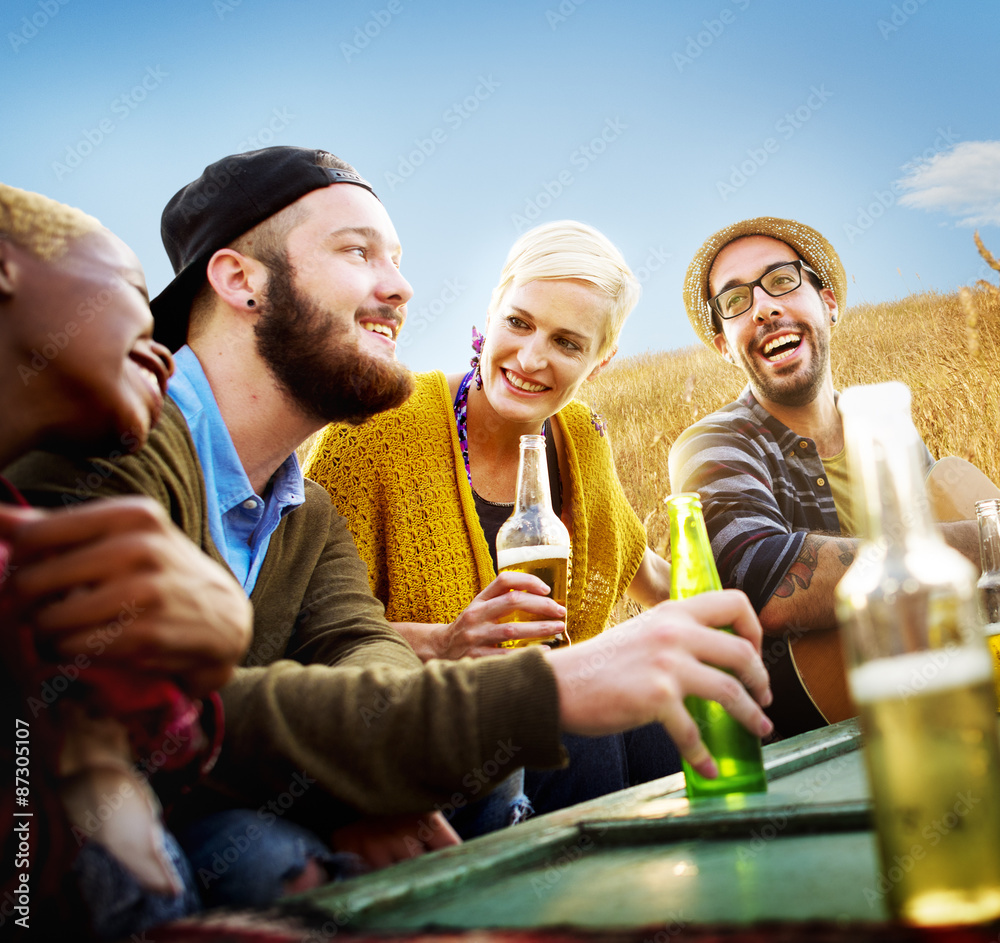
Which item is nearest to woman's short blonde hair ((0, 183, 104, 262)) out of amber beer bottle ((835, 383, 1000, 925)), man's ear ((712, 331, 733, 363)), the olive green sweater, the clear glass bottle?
the olive green sweater

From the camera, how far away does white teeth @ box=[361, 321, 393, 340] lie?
2064 mm

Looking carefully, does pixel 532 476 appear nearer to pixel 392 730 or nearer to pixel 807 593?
pixel 392 730

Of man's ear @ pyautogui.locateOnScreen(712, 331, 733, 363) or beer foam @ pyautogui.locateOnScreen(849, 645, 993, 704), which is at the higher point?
man's ear @ pyautogui.locateOnScreen(712, 331, 733, 363)

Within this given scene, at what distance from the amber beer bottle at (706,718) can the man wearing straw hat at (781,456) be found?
56.6 inches

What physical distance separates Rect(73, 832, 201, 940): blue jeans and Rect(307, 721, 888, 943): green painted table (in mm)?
116

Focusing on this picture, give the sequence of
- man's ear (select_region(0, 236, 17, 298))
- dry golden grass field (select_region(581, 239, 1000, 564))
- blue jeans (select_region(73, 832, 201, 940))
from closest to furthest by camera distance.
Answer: blue jeans (select_region(73, 832, 201, 940))
man's ear (select_region(0, 236, 17, 298))
dry golden grass field (select_region(581, 239, 1000, 564))

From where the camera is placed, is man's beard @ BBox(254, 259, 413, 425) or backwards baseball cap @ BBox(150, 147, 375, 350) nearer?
man's beard @ BBox(254, 259, 413, 425)

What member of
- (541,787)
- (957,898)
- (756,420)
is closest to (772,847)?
(957,898)

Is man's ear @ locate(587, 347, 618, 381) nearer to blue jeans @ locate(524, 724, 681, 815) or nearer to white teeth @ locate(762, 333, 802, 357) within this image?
white teeth @ locate(762, 333, 802, 357)

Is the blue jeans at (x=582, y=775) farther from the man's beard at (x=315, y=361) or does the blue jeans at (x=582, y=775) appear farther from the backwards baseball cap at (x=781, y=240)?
the backwards baseball cap at (x=781, y=240)

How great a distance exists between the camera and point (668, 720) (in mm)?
905

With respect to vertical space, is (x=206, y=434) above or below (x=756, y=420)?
below

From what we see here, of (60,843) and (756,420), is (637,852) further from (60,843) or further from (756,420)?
(756,420)

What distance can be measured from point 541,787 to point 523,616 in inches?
18.1
